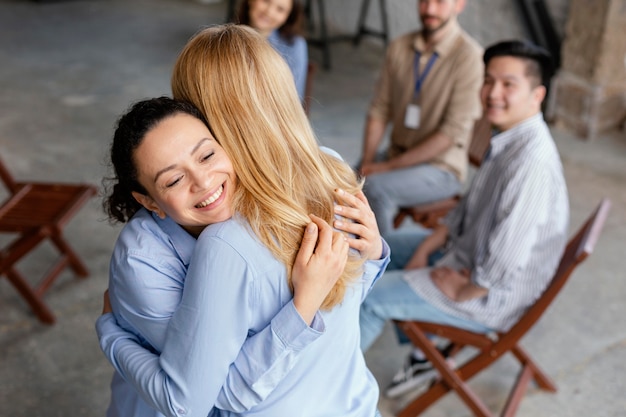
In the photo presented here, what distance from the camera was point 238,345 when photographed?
138 centimetres

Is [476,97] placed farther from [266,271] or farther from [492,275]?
[266,271]

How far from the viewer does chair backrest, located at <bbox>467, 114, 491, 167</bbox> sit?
11.6 feet

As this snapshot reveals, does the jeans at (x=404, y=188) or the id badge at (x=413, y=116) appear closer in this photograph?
the jeans at (x=404, y=188)

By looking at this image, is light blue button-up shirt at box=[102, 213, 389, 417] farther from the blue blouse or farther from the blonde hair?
the blue blouse

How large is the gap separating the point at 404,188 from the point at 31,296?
1860 millimetres

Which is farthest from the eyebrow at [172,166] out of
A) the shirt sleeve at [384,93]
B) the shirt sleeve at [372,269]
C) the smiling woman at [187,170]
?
the shirt sleeve at [384,93]

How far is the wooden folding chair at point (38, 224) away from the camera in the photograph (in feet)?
10.4

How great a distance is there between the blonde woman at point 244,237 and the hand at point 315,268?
0.02 m

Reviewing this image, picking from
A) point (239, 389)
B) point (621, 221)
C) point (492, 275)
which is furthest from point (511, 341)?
point (621, 221)

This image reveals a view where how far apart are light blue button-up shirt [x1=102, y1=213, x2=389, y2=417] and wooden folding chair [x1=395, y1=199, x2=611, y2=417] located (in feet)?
3.33

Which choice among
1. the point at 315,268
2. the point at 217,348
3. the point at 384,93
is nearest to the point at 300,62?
→ the point at 384,93

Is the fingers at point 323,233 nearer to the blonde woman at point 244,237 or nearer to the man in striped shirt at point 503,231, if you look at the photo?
the blonde woman at point 244,237

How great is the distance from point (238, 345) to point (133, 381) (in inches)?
10.3

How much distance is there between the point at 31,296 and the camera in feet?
10.8
